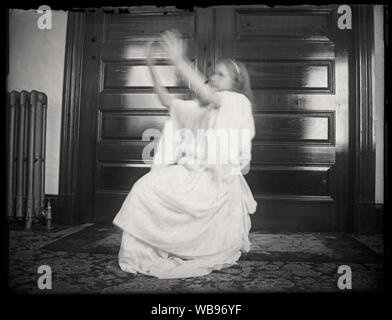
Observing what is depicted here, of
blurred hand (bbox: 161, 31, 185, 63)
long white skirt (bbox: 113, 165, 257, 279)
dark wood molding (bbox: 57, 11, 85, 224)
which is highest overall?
→ blurred hand (bbox: 161, 31, 185, 63)

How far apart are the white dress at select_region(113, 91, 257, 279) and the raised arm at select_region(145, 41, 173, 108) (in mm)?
103

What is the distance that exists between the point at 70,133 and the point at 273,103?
40.1 inches

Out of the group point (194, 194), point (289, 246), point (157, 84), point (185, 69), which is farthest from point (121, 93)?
point (289, 246)

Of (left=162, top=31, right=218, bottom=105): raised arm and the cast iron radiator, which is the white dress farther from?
the cast iron radiator

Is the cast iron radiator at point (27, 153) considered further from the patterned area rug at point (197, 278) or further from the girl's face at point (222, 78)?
the girl's face at point (222, 78)

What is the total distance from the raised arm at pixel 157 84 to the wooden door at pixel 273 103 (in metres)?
0.03

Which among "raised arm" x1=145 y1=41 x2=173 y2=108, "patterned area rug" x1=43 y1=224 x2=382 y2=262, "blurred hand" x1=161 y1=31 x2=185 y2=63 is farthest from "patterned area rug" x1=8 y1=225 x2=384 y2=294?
"blurred hand" x1=161 y1=31 x2=185 y2=63

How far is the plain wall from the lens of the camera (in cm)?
129

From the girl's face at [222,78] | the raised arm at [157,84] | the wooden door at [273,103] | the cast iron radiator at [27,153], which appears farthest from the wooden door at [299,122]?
the cast iron radiator at [27,153]

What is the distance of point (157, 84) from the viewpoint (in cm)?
140

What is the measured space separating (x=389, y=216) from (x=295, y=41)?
883mm
